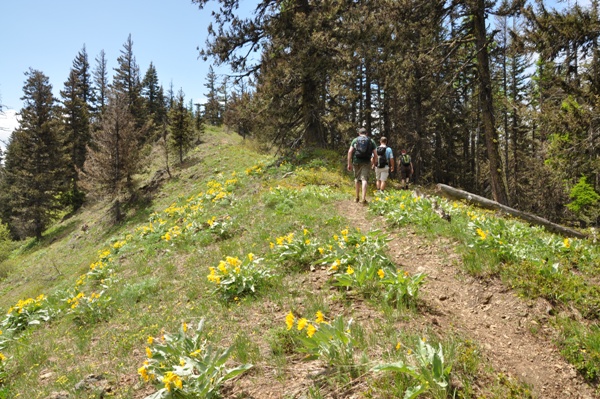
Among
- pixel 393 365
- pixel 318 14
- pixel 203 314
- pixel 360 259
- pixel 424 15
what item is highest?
pixel 318 14

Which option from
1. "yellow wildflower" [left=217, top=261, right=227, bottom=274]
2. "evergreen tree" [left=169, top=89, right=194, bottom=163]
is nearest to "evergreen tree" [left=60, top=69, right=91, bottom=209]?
"evergreen tree" [left=169, top=89, right=194, bottom=163]

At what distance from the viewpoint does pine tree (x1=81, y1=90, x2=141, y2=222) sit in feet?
68.9

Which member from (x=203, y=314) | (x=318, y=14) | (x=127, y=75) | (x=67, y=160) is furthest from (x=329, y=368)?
(x=127, y=75)

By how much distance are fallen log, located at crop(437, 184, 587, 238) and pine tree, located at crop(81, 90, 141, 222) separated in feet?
65.3

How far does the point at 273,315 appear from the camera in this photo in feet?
13.3

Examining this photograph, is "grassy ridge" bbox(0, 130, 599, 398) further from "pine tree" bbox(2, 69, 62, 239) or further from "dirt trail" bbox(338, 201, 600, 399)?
"pine tree" bbox(2, 69, 62, 239)

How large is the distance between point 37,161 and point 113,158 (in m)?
16.8

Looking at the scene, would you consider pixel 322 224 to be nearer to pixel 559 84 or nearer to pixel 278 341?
pixel 278 341

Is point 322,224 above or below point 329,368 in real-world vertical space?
above

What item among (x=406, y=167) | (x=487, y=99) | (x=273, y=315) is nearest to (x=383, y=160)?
(x=406, y=167)

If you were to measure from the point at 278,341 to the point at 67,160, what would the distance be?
→ 3957 cm

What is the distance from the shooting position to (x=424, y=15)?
11695 millimetres

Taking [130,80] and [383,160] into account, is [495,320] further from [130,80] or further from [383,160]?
[130,80]

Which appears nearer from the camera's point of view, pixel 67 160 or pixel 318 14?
pixel 318 14
